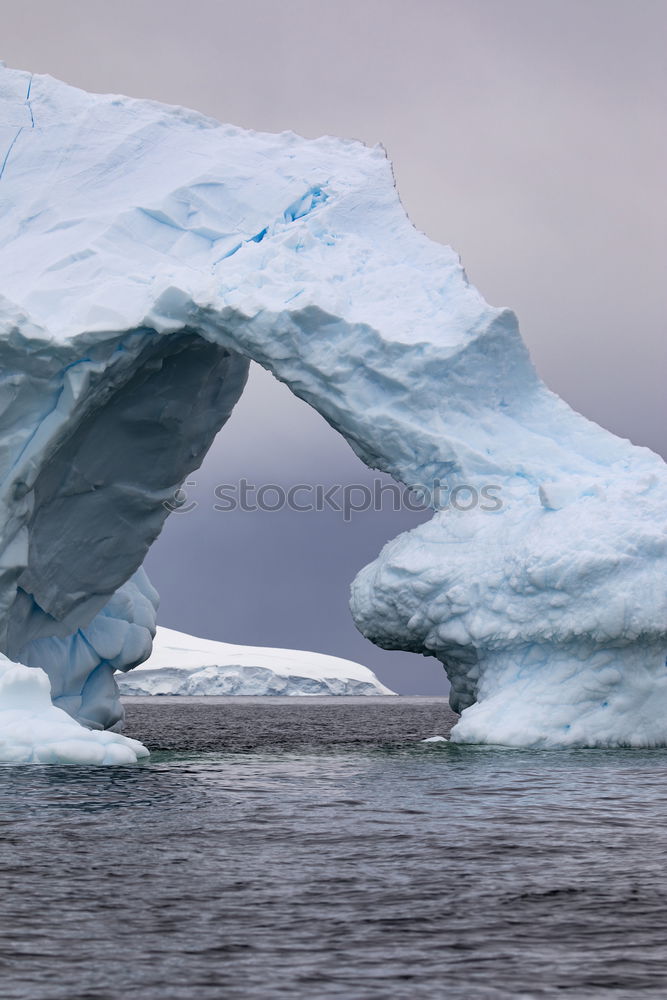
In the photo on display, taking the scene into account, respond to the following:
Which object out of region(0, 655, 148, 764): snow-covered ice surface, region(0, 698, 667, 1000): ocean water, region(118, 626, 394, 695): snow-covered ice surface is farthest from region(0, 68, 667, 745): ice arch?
region(118, 626, 394, 695): snow-covered ice surface

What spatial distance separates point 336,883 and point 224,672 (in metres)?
44.5

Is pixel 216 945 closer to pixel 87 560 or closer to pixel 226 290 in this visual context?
pixel 226 290

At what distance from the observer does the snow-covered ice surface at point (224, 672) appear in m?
50.9

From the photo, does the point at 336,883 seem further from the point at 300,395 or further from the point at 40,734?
the point at 300,395

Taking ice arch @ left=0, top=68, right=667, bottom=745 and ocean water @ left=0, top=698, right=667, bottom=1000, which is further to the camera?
ice arch @ left=0, top=68, right=667, bottom=745

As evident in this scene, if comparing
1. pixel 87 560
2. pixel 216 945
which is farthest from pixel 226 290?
pixel 216 945

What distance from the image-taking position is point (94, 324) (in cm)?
1433

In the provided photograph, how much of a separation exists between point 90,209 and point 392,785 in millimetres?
8379

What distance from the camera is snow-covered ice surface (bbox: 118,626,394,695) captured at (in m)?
50.9

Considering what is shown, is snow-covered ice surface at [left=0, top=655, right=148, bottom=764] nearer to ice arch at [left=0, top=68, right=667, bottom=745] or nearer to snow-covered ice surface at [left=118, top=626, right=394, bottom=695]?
ice arch at [left=0, top=68, right=667, bottom=745]

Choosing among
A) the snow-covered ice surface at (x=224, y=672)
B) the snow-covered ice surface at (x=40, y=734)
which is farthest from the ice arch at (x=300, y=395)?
the snow-covered ice surface at (x=224, y=672)

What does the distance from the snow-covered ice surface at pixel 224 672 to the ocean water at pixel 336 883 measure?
38918 mm

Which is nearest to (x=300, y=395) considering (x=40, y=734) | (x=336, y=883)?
(x=40, y=734)

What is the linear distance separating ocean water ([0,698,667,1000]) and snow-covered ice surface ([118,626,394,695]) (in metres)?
38.9
